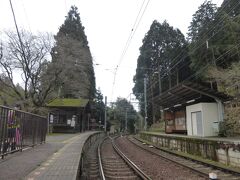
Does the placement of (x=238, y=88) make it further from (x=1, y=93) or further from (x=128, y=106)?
(x=128, y=106)

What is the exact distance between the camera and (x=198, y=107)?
19609 millimetres

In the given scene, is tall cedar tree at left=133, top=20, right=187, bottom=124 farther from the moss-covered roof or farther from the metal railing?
the metal railing

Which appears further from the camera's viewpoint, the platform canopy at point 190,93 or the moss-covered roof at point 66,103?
the moss-covered roof at point 66,103

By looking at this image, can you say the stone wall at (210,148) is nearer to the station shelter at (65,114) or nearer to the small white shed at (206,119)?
the small white shed at (206,119)

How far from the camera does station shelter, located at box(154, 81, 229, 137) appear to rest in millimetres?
18703

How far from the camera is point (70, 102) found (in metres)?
43.8

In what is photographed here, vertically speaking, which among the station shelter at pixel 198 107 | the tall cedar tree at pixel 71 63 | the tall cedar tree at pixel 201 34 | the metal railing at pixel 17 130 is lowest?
the metal railing at pixel 17 130

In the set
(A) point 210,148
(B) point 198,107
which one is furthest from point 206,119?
(A) point 210,148

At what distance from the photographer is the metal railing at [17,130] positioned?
967 cm

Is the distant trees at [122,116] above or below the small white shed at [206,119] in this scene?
above

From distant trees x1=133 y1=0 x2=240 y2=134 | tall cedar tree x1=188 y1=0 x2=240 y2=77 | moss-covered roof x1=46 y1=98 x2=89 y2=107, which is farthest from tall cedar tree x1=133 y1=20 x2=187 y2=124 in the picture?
moss-covered roof x1=46 y1=98 x2=89 y2=107

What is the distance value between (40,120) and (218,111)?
40.5 ft

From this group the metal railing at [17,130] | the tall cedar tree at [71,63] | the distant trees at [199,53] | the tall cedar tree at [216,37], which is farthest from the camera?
the tall cedar tree at [71,63]

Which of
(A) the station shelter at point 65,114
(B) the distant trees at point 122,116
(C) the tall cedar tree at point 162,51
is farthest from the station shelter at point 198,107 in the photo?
(B) the distant trees at point 122,116
